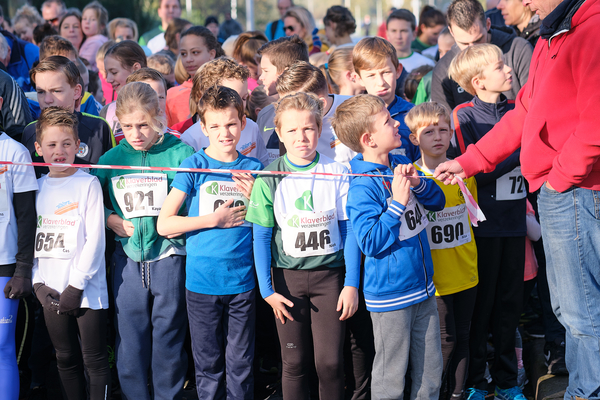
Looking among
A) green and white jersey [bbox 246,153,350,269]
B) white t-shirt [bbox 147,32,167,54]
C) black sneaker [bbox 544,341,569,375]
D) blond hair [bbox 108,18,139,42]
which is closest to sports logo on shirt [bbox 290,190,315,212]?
green and white jersey [bbox 246,153,350,269]

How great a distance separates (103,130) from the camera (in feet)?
13.3

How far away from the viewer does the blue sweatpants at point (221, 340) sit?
Result: 3.50m

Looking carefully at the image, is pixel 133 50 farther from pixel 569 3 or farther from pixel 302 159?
pixel 569 3

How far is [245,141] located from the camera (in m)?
4.13

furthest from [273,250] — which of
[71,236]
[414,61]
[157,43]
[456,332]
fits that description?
[157,43]

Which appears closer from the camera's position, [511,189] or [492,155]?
[492,155]

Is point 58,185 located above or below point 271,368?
above

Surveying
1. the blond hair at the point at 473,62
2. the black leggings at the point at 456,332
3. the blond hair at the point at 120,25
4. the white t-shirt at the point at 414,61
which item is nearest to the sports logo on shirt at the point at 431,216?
the black leggings at the point at 456,332

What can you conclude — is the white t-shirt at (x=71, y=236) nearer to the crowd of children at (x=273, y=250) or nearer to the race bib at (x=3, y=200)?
the crowd of children at (x=273, y=250)

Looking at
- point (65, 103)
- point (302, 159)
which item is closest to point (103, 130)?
point (65, 103)

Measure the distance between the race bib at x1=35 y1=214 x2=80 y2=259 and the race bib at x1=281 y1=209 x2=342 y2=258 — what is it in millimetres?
1257

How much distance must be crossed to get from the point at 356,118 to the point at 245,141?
3.26 feet

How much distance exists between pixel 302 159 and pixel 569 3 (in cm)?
158

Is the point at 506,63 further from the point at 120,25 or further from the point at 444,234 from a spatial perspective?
the point at 120,25
